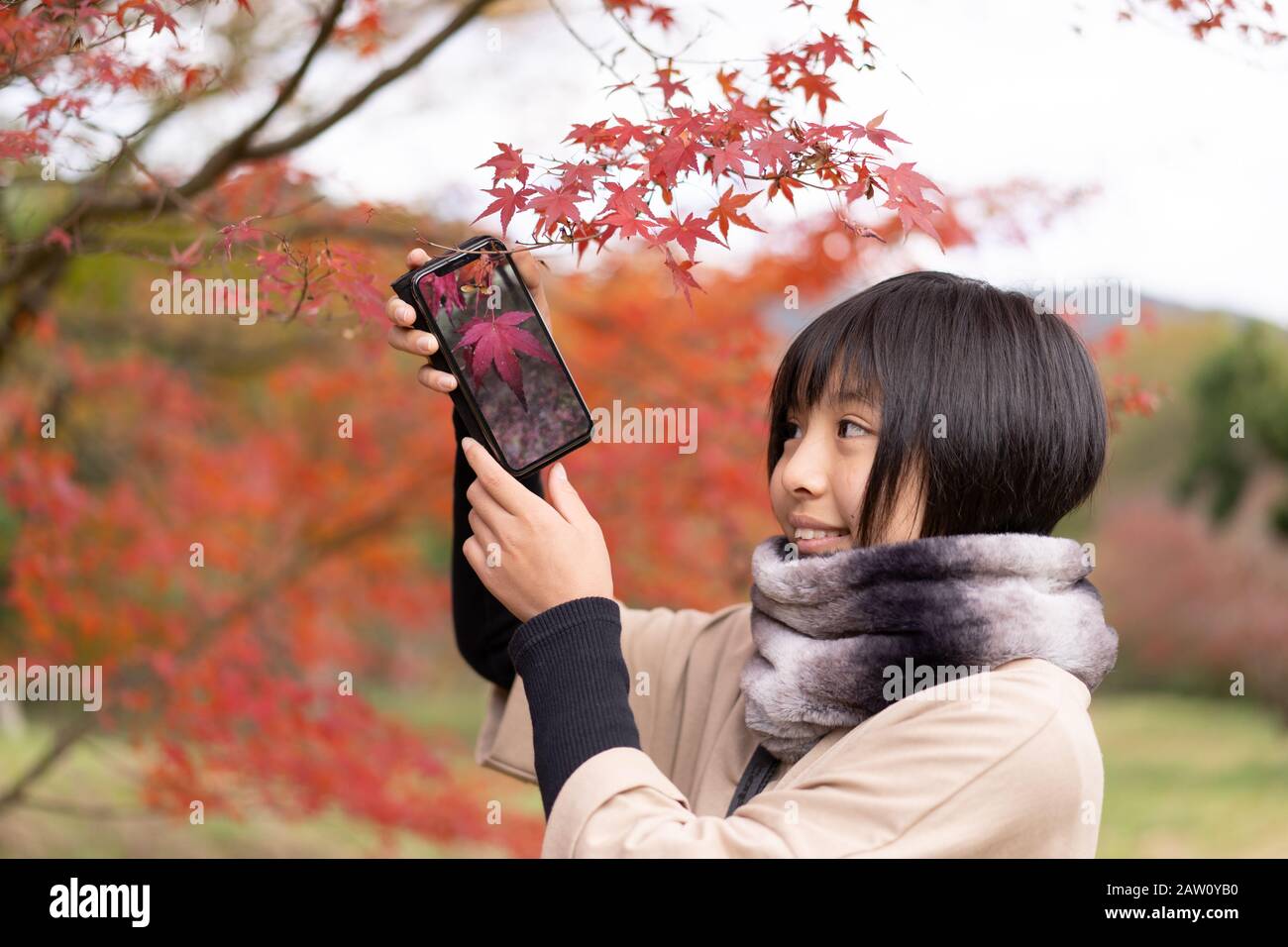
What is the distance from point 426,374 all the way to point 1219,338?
12365mm

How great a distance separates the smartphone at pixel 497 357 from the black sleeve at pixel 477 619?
0.99 feet

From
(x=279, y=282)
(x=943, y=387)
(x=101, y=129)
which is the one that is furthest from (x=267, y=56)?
(x=943, y=387)

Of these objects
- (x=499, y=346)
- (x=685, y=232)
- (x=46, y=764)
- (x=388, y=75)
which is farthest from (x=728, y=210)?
(x=46, y=764)

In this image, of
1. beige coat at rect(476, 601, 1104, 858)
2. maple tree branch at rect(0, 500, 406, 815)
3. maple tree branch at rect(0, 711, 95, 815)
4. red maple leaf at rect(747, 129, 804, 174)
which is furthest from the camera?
maple tree branch at rect(0, 500, 406, 815)

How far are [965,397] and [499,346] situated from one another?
726 mm

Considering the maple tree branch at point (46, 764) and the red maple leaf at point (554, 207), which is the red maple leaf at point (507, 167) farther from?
the maple tree branch at point (46, 764)

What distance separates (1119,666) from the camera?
12.2m

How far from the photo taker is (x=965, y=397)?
165cm

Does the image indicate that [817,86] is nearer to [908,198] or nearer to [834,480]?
[908,198]

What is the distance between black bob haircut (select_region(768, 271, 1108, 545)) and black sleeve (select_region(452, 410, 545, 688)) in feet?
2.41

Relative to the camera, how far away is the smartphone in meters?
1.73

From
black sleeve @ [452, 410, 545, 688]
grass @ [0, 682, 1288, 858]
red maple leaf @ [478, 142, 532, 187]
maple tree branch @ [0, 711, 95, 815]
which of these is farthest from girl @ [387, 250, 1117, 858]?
grass @ [0, 682, 1288, 858]

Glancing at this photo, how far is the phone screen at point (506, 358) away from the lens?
1.72 meters

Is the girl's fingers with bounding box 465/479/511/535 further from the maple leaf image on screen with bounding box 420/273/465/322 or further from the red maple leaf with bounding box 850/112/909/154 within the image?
the red maple leaf with bounding box 850/112/909/154
